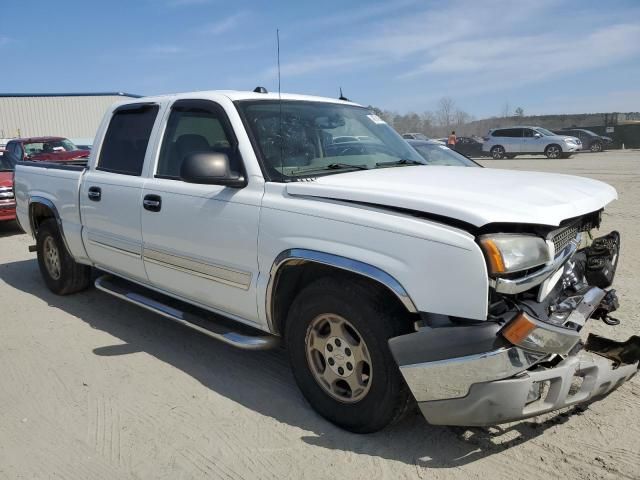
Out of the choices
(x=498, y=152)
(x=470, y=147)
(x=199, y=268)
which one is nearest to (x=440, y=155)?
(x=199, y=268)

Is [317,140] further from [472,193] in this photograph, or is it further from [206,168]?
[472,193]

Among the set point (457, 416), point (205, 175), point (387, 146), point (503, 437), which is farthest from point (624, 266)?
point (205, 175)

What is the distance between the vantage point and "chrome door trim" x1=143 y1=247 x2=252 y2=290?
344 cm

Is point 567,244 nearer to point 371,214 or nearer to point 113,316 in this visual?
point 371,214

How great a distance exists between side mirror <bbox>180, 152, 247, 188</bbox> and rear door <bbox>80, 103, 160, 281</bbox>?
1.09 metres

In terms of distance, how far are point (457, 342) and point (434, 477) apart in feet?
2.38

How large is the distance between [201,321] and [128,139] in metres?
1.77

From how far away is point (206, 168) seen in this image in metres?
3.20

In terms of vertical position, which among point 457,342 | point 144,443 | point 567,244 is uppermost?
point 567,244

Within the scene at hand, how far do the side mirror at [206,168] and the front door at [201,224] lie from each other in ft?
0.56

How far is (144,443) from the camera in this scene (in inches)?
121

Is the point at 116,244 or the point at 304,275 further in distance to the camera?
the point at 116,244

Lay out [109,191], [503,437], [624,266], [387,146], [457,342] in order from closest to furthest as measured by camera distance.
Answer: [457,342]
[503,437]
[387,146]
[109,191]
[624,266]

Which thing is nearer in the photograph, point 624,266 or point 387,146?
point 387,146
